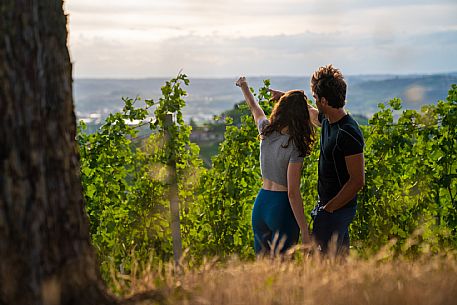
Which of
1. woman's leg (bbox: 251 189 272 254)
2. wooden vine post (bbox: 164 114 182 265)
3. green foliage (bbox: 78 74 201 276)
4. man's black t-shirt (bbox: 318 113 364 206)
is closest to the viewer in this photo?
man's black t-shirt (bbox: 318 113 364 206)

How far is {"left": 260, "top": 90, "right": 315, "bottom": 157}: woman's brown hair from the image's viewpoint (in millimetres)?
4883

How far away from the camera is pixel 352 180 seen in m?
4.75

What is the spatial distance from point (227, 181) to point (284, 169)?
9.98ft

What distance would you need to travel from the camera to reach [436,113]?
25.7 feet

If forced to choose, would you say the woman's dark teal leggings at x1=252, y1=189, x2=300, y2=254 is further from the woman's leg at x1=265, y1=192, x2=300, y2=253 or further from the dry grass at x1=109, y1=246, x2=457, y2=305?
the dry grass at x1=109, y1=246, x2=457, y2=305

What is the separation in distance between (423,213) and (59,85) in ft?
18.3

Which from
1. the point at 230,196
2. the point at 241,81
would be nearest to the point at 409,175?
the point at 230,196

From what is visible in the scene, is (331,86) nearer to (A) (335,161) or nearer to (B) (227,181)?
(A) (335,161)

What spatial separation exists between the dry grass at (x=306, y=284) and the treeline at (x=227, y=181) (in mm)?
3898

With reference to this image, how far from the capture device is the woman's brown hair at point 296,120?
16.0 feet

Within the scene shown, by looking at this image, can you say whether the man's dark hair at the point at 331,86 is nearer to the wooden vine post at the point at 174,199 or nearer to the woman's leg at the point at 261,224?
the woman's leg at the point at 261,224

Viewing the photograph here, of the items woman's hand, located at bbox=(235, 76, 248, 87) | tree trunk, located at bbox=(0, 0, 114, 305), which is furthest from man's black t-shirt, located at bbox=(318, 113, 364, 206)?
tree trunk, located at bbox=(0, 0, 114, 305)

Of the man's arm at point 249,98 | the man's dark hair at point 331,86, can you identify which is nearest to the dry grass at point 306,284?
the man's dark hair at point 331,86

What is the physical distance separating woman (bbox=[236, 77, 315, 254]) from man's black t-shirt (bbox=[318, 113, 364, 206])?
0.14 metres
